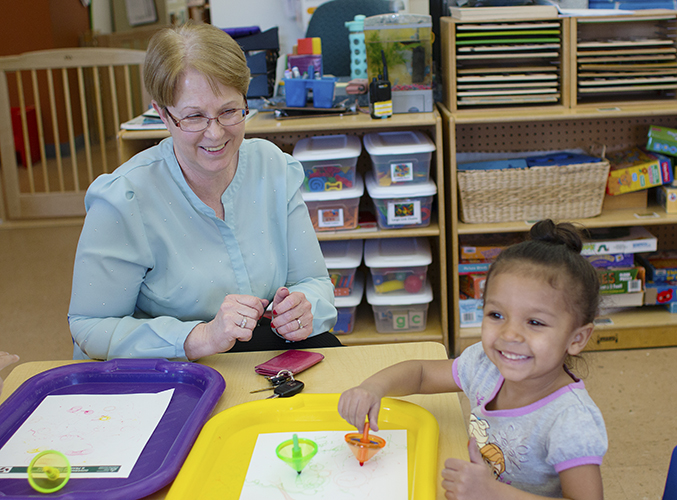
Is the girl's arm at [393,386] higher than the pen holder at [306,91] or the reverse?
the reverse

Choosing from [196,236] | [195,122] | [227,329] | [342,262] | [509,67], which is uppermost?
[509,67]

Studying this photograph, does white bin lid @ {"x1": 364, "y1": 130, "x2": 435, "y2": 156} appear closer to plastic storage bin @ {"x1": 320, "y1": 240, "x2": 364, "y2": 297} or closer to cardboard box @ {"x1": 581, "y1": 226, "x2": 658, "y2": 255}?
plastic storage bin @ {"x1": 320, "y1": 240, "x2": 364, "y2": 297}

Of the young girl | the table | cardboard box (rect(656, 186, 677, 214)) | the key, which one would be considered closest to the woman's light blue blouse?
the table

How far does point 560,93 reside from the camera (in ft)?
8.16

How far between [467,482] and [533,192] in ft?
5.88

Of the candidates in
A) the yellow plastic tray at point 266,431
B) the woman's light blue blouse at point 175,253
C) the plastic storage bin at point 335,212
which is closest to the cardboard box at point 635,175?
the plastic storage bin at point 335,212

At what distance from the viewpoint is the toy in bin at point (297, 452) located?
2.95 ft

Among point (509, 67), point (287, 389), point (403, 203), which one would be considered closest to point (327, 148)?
point (403, 203)

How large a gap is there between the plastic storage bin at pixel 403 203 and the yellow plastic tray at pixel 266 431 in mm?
1445

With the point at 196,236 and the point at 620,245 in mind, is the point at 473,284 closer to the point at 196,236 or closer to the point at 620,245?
the point at 620,245

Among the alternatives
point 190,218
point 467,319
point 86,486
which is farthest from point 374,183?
point 86,486

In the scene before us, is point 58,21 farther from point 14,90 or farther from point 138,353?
point 138,353

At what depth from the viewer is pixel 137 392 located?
111 centimetres

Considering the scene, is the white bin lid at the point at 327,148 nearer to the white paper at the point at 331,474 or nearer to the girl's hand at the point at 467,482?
the white paper at the point at 331,474
